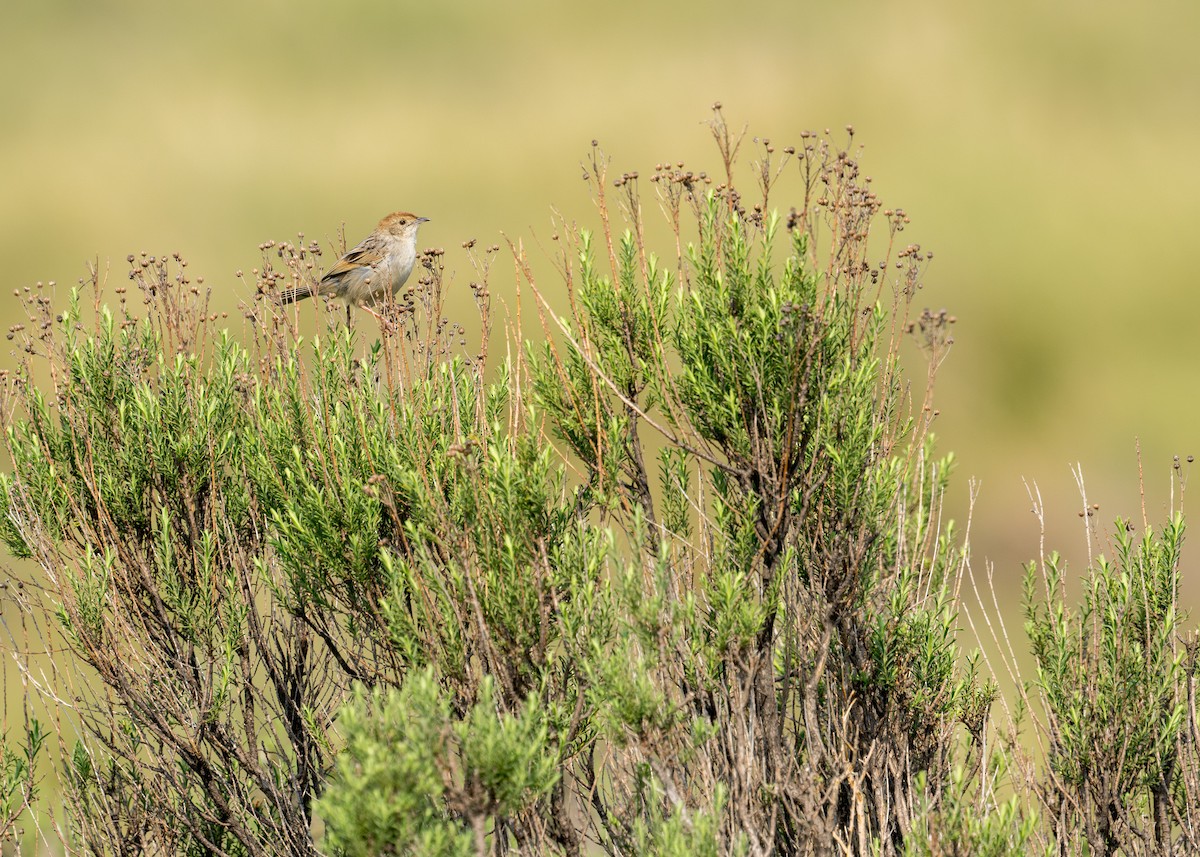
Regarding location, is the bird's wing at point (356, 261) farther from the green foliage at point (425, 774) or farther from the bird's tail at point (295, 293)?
the green foliage at point (425, 774)

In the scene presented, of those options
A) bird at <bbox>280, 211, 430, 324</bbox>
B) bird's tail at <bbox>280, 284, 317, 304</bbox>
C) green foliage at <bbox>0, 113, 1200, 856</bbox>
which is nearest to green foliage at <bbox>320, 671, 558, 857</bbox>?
green foliage at <bbox>0, 113, 1200, 856</bbox>

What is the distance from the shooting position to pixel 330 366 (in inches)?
257

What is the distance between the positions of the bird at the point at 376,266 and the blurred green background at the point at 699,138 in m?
32.1

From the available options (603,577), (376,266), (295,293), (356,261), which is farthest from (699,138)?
(603,577)

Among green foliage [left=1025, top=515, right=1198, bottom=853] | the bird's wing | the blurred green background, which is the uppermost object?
the blurred green background

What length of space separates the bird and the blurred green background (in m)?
32.1

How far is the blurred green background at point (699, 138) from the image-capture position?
4638 centimetres

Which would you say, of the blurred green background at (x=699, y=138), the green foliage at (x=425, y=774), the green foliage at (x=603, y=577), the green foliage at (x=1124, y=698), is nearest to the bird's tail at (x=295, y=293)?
the green foliage at (x=603, y=577)

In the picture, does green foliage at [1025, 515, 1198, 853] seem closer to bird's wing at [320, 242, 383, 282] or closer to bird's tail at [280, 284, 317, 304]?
bird's tail at [280, 284, 317, 304]

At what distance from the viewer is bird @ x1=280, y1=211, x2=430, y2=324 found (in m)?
9.69

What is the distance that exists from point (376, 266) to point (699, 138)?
125 feet

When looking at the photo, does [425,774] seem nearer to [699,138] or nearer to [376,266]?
[376,266]

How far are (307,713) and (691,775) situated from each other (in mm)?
1700

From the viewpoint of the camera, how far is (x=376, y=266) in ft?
31.8
